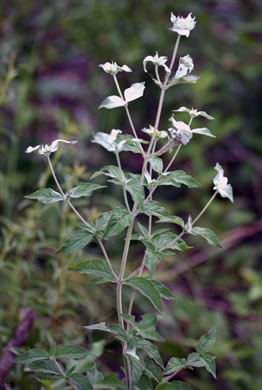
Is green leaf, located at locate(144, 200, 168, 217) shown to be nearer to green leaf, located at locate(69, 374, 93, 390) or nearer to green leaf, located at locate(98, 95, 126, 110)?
green leaf, located at locate(98, 95, 126, 110)

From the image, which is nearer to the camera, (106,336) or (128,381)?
(128,381)

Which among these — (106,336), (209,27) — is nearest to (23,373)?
(106,336)

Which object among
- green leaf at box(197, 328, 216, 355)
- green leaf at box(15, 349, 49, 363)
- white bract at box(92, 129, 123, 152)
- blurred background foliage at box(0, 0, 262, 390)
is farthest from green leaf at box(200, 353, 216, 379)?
blurred background foliage at box(0, 0, 262, 390)

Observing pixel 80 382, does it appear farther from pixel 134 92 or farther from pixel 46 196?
pixel 134 92

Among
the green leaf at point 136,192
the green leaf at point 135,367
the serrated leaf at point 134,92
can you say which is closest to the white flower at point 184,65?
the serrated leaf at point 134,92

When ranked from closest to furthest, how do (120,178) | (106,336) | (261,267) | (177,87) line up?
(120,178) → (106,336) → (261,267) → (177,87)

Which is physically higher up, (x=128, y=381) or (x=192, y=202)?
(x=128, y=381)

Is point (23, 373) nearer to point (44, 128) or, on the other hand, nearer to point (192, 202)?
point (192, 202)
